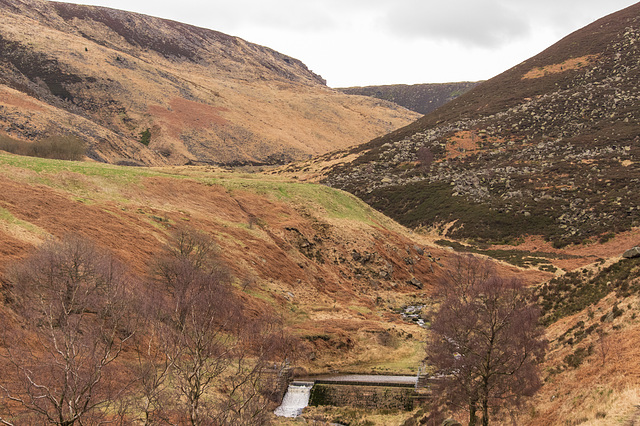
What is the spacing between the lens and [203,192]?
165ft

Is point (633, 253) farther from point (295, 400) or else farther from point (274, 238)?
point (274, 238)

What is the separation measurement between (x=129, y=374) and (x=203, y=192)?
3008cm

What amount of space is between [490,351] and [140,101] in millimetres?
129308

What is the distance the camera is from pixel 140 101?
5221 inches

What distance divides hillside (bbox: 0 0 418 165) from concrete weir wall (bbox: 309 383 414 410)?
73915 millimetres

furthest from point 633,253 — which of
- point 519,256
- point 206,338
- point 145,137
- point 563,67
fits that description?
point 145,137

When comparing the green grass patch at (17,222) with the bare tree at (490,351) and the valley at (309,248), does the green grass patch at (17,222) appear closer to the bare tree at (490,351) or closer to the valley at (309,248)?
the valley at (309,248)

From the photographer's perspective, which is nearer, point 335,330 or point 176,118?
point 335,330

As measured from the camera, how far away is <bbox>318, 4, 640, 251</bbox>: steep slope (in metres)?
73.3

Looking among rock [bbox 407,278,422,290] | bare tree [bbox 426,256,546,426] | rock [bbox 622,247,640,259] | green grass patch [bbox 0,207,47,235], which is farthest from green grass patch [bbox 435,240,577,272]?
green grass patch [bbox 0,207,47,235]

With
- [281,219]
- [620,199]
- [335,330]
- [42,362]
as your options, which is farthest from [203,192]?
[620,199]

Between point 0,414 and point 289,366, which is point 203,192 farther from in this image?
point 0,414

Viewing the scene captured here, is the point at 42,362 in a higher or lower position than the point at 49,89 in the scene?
lower

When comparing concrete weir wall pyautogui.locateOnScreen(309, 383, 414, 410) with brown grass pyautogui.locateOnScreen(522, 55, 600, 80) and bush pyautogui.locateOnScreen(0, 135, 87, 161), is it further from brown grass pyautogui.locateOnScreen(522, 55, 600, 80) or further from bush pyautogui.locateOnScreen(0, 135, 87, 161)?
brown grass pyautogui.locateOnScreen(522, 55, 600, 80)
